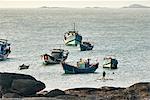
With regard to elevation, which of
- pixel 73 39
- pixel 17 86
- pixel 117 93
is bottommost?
pixel 73 39

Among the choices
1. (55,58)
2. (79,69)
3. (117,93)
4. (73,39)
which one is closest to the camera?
(117,93)

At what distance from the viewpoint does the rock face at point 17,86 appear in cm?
3120

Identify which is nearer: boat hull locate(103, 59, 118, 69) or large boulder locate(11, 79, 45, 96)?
large boulder locate(11, 79, 45, 96)

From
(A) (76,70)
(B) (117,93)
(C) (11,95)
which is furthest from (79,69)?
(C) (11,95)

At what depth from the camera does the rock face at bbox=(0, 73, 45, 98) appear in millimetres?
31203

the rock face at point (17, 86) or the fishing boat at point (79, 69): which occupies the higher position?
the rock face at point (17, 86)

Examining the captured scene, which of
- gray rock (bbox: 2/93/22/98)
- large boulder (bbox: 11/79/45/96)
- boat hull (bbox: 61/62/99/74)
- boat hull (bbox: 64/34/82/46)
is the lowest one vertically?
boat hull (bbox: 61/62/99/74)

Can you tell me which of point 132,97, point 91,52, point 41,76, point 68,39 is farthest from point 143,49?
point 132,97

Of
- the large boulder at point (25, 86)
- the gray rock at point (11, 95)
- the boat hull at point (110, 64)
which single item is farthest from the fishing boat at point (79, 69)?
the gray rock at point (11, 95)

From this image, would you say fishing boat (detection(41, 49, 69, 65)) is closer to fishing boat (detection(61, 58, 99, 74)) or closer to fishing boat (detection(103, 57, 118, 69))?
fishing boat (detection(103, 57, 118, 69))

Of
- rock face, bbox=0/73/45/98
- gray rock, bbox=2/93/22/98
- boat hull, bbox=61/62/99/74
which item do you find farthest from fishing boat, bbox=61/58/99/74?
gray rock, bbox=2/93/22/98

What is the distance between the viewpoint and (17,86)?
103 ft

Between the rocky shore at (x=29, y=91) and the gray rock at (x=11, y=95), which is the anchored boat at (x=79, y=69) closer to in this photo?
the rocky shore at (x=29, y=91)

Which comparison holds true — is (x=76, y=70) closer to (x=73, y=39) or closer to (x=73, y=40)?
(x=73, y=40)
